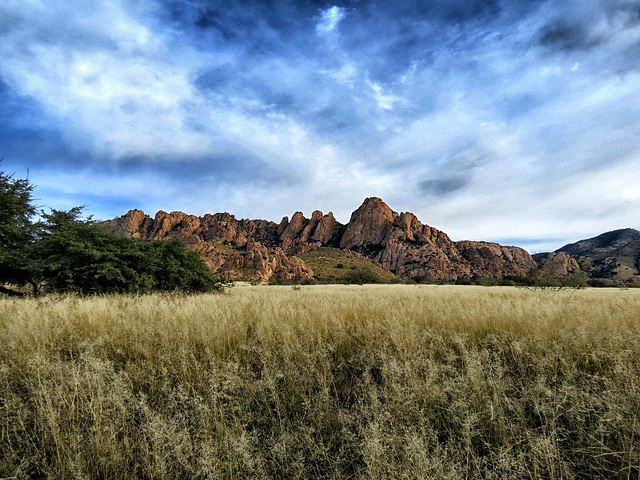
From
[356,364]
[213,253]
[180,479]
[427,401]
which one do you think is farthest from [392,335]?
[213,253]

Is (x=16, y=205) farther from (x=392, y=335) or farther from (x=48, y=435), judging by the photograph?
(x=392, y=335)

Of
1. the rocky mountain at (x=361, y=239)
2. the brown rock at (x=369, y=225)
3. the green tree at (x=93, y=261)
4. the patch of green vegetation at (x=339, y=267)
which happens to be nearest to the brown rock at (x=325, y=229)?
the rocky mountain at (x=361, y=239)

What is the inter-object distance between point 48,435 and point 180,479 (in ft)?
4.90

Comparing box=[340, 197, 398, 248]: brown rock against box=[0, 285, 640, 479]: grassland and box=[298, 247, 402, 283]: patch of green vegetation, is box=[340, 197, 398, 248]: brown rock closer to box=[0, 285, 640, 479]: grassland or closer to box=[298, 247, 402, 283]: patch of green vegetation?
box=[298, 247, 402, 283]: patch of green vegetation

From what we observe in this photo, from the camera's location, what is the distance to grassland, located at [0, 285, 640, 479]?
1907 millimetres

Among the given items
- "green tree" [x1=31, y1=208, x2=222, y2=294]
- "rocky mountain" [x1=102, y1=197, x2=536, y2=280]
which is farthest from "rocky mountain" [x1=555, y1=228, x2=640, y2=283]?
"green tree" [x1=31, y1=208, x2=222, y2=294]

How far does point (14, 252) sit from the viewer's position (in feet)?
38.7

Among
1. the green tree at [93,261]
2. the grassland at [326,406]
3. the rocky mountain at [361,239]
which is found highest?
Result: the rocky mountain at [361,239]

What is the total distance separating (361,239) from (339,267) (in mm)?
50868

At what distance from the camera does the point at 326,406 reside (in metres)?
2.59

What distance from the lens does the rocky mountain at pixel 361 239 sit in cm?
10819

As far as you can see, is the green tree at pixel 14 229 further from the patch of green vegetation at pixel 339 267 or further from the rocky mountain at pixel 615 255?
the rocky mountain at pixel 615 255

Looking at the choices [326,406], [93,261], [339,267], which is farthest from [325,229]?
[326,406]

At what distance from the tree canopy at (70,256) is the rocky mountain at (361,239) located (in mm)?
69986
